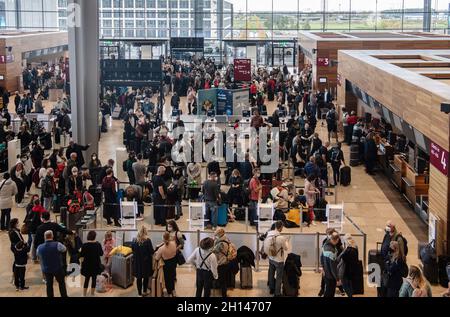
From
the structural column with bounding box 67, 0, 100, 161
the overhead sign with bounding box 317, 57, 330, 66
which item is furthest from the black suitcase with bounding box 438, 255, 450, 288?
→ the overhead sign with bounding box 317, 57, 330, 66

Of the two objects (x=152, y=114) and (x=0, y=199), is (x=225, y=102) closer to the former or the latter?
(x=152, y=114)

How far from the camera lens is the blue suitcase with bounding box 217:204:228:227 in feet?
55.2

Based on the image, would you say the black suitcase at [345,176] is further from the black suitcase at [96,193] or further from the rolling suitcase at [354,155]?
the black suitcase at [96,193]

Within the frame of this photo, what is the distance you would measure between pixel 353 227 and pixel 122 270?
5.64m

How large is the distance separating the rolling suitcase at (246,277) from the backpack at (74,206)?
4.28 meters

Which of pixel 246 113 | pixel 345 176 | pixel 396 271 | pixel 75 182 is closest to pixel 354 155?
pixel 345 176

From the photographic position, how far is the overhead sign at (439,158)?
14133mm

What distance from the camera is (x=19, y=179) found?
18.1 meters

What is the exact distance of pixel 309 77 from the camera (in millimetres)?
43875

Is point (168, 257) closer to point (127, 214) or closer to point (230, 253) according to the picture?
point (230, 253)

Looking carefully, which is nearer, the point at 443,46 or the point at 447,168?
the point at 447,168

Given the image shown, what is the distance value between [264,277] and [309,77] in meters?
31.2

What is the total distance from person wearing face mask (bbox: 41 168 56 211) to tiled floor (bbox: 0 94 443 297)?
0.86 metres

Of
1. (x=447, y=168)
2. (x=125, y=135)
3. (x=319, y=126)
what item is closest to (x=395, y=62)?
(x=319, y=126)
